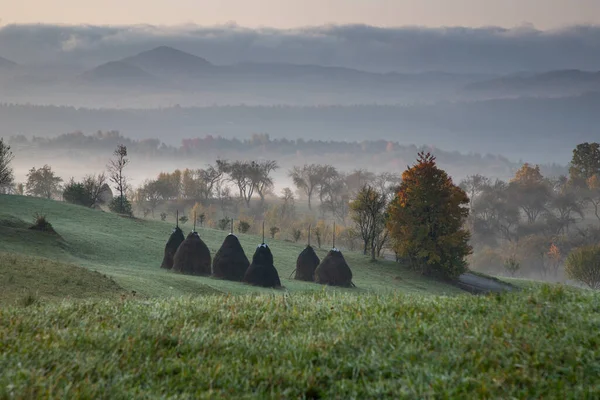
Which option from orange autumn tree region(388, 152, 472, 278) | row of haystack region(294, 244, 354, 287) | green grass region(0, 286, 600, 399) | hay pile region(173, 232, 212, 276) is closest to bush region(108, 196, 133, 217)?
orange autumn tree region(388, 152, 472, 278)

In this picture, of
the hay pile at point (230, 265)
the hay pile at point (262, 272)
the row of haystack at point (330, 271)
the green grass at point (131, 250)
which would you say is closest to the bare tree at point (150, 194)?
the green grass at point (131, 250)

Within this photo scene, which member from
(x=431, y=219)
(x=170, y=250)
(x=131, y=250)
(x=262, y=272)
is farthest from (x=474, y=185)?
(x=262, y=272)

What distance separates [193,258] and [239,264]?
143 inches

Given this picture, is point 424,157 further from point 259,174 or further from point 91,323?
point 259,174

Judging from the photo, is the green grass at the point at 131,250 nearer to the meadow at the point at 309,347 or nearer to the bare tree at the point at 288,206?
the meadow at the point at 309,347

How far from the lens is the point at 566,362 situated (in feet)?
29.7

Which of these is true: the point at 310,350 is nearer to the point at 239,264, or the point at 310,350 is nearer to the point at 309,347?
the point at 309,347

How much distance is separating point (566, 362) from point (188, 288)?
101 feet

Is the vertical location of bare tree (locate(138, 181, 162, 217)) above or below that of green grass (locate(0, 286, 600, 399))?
above

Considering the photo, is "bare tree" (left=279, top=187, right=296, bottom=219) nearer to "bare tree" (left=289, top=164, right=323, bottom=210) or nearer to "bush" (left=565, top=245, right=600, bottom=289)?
"bare tree" (left=289, top=164, right=323, bottom=210)

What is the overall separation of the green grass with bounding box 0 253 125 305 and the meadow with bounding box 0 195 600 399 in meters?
11.4

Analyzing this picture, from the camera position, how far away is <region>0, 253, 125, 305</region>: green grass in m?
25.3

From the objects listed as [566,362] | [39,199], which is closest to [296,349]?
[566,362]

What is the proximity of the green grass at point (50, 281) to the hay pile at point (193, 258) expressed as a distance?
16.9 metres
